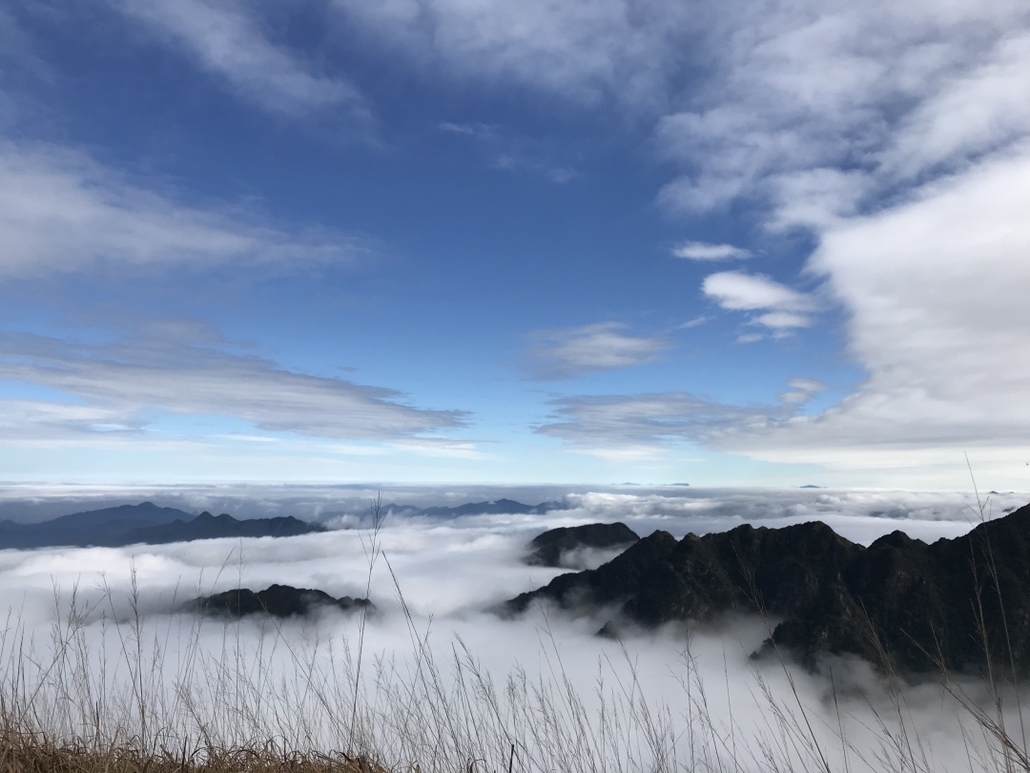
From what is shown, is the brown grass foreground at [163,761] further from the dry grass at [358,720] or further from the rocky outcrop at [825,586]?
the rocky outcrop at [825,586]

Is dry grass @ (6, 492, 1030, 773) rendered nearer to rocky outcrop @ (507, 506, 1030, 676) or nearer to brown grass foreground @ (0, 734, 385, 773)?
brown grass foreground @ (0, 734, 385, 773)

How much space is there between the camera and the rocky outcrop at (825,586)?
104688 millimetres

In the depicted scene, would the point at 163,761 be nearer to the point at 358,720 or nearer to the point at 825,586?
Result: the point at 358,720

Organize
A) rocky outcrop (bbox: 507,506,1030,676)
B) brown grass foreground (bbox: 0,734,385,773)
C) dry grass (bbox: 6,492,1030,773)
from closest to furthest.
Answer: brown grass foreground (bbox: 0,734,385,773) → dry grass (bbox: 6,492,1030,773) → rocky outcrop (bbox: 507,506,1030,676)

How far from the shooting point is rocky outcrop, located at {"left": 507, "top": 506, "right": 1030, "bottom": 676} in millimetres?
104688

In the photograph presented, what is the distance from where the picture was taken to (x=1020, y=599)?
103 meters

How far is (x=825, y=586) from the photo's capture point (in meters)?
126

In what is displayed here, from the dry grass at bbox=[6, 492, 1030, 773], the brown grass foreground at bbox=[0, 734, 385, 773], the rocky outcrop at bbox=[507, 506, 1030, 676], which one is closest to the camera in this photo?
the brown grass foreground at bbox=[0, 734, 385, 773]

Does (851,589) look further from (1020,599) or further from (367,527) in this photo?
(367,527)

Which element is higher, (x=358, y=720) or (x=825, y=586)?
(x=358, y=720)

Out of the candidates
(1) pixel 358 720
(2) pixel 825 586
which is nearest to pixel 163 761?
(1) pixel 358 720

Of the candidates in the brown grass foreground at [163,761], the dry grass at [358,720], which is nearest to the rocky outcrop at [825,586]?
the dry grass at [358,720]

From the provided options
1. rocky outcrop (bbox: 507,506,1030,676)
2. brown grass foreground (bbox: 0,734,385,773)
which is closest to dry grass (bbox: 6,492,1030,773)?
brown grass foreground (bbox: 0,734,385,773)

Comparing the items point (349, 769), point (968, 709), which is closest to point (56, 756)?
point (349, 769)
